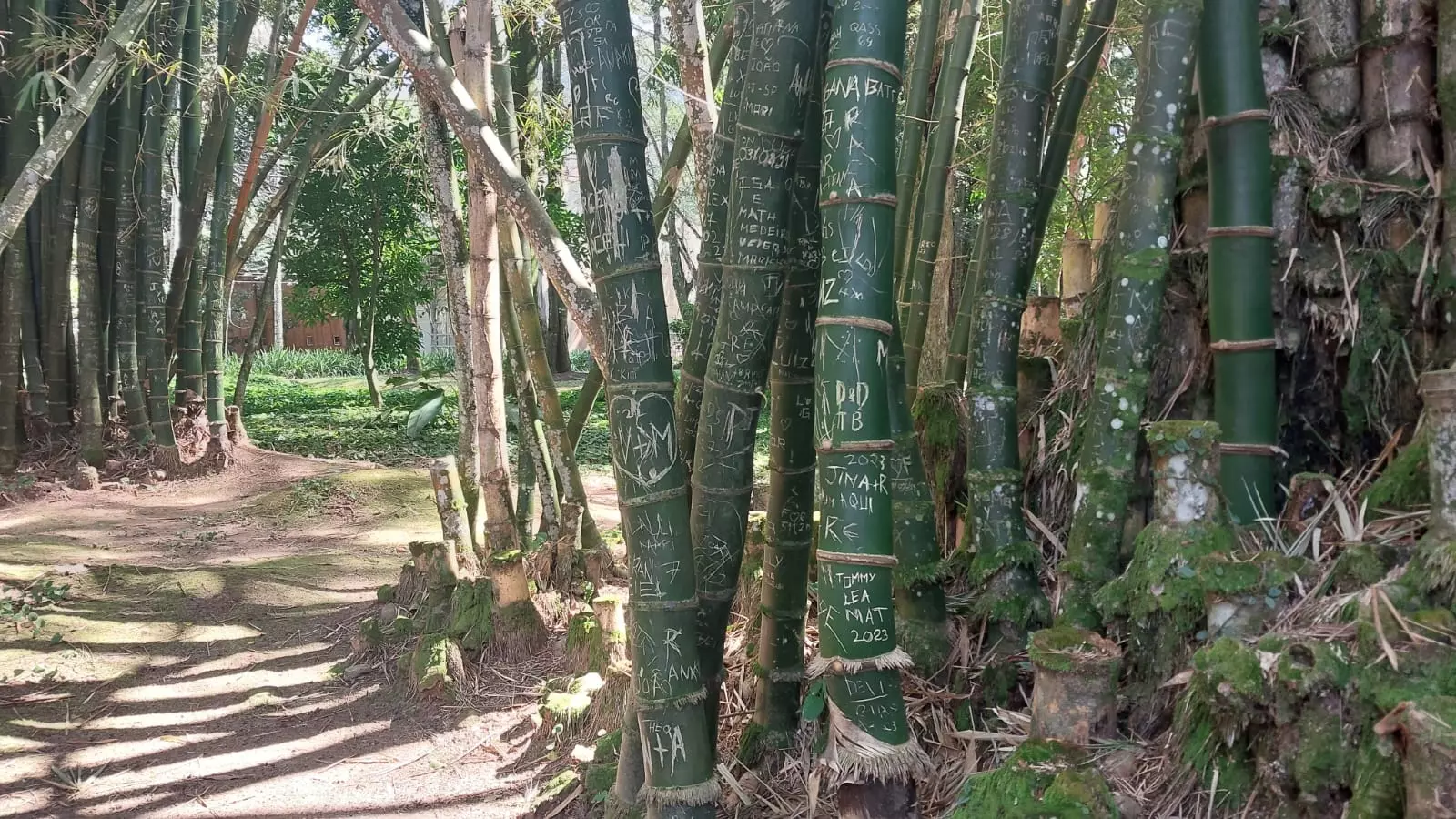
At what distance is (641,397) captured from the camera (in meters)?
1.86

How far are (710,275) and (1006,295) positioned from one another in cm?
71

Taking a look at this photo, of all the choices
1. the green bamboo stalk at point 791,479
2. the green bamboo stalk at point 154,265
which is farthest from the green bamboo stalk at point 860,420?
the green bamboo stalk at point 154,265

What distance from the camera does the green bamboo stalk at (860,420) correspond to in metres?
1.70

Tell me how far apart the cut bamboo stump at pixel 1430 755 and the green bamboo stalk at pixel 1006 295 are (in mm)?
1014

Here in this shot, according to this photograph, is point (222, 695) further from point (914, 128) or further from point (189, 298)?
point (189, 298)

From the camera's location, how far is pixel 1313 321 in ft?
6.79

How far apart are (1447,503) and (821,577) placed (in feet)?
3.15

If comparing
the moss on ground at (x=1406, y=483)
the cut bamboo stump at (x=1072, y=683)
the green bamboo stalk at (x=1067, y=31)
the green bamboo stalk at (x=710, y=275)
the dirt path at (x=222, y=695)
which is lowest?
the dirt path at (x=222, y=695)

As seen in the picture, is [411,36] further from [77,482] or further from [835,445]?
[77,482]

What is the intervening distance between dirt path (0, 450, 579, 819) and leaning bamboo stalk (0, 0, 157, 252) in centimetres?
178

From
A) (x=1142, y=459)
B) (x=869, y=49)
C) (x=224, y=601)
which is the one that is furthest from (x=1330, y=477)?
(x=224, y=601)

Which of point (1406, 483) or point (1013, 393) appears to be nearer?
point (1406, 483)

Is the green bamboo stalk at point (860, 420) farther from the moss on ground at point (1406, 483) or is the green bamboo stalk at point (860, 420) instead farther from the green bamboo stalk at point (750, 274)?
the moss on ground at point (1406, 483)

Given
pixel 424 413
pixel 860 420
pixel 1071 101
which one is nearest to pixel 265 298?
pixel 424 413
